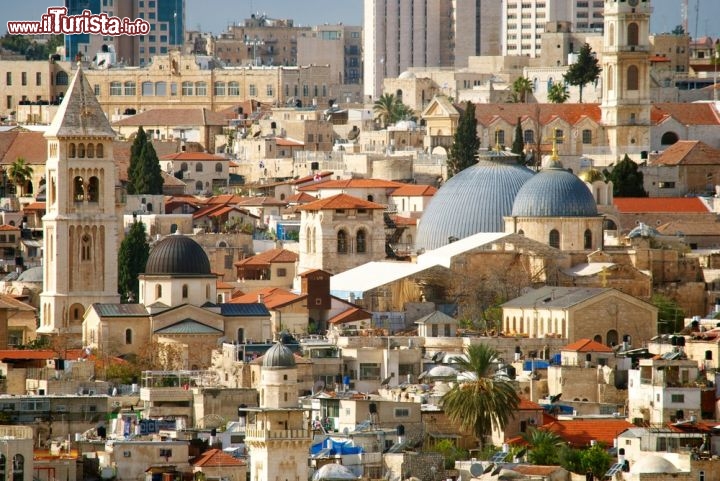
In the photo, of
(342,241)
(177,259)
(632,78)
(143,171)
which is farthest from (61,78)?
(177,259)

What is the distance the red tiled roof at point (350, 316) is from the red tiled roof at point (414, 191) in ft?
90.1

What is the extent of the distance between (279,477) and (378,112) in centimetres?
10312

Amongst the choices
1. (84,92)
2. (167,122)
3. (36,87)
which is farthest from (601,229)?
(36,87)

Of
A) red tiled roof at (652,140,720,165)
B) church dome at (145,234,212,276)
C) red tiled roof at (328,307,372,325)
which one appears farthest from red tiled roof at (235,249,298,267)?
red tiled roof at (652,140,720,165)

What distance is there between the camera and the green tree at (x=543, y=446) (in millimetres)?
70062

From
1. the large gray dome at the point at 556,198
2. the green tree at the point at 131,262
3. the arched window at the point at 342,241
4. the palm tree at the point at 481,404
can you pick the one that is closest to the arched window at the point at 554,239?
the large gray dome at the point at 556,198

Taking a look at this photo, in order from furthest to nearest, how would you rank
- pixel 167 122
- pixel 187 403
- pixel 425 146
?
1. pixel 167 122
2. pixel 425 146
3. pixel 187 403

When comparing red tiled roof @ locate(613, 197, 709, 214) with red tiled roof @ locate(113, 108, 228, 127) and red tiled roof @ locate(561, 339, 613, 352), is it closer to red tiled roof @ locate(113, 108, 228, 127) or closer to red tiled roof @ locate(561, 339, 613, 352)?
red tiled roof @ locate(561, 339, 613, 352)

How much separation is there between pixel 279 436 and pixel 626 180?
204 ft

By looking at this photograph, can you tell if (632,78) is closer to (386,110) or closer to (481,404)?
(386,110)

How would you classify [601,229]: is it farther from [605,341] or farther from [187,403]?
[187,403]

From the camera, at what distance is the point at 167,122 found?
159625 mm

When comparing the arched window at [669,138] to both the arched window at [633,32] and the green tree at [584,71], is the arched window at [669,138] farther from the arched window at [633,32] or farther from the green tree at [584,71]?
the green tree at [584,71]

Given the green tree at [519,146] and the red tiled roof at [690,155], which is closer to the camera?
the green tree at [519,146]
